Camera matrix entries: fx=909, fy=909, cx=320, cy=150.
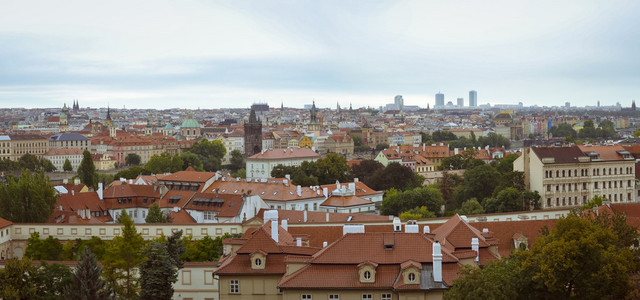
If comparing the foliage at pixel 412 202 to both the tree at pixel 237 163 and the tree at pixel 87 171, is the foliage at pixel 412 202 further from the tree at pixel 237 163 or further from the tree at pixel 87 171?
the tree at pixel 237 163

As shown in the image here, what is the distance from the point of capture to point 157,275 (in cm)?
3177

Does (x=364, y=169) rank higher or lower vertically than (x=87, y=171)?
lower

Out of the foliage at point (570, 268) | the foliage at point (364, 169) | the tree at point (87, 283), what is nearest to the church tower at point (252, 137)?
the foliage at point (364, 169)

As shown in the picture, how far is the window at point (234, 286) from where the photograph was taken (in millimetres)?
29594

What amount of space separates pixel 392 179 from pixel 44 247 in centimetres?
4492

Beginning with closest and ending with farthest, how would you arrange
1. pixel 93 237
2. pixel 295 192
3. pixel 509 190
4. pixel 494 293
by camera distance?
pixel 494 293
pixel 93 237
pixel 509 190
pixel 295 192

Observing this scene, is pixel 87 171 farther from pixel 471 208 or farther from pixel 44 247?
pixel 44 247

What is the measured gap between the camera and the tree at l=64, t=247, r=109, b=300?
29938 millimetres

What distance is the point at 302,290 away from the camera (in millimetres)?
27859

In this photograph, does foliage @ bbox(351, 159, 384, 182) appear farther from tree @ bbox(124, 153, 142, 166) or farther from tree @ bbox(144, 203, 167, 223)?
tree @ bbox(124, 153, 142, 166)

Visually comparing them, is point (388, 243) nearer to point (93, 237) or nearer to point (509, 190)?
point (93, 237)

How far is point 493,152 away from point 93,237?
→ 93.3 meters

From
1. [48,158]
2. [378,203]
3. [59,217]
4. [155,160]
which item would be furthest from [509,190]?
[48,158]

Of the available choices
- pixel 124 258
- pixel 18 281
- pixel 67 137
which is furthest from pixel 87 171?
pixel 67 137
